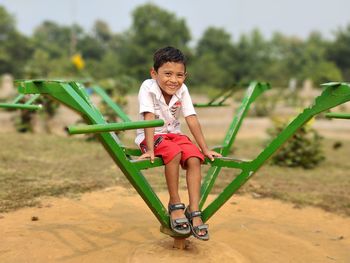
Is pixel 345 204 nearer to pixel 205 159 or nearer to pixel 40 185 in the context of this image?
pixel 205 159

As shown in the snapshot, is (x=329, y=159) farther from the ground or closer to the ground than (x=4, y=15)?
closer to the ground

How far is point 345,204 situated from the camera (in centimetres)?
508

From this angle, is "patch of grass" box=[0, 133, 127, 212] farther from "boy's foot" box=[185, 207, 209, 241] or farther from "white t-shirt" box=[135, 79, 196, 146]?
"boy's foot" box=[185, 207, 209, 241]

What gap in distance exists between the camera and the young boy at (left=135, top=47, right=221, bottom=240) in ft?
9.50

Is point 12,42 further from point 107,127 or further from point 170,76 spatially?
point 107,127

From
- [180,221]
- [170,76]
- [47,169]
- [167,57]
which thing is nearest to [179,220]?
[180,221]

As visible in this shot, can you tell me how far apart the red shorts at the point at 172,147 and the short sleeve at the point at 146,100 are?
0.20 metres

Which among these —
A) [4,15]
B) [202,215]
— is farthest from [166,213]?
[4,15]

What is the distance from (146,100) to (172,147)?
359mm

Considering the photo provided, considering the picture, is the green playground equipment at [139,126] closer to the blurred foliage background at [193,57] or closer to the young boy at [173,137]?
the young boy at [173,137]

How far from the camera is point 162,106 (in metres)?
3.11

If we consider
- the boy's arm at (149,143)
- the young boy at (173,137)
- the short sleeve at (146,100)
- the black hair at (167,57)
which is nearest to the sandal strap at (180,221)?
the young boy at (173,137)

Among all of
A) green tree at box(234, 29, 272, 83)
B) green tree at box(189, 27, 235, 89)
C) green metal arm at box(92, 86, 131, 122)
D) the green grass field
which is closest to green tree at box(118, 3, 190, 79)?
green tree at box(189, 27, 235, 89)

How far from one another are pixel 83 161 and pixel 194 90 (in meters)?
28.3
